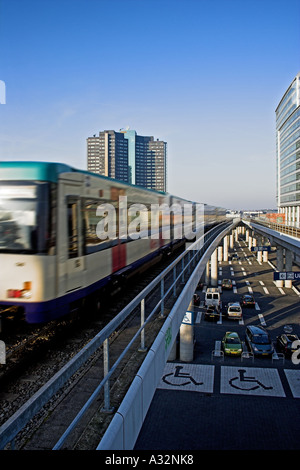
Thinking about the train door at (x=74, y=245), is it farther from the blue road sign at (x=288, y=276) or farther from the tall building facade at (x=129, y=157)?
the tall building facade at (x=129, y=157)

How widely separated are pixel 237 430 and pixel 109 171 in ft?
471

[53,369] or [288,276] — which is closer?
[53,369]

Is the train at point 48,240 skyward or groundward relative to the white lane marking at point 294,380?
skyward

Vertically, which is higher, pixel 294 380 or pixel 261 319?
pixel 261 319

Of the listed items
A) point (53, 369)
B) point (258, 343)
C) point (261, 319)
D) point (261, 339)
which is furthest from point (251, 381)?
point (53, 369)

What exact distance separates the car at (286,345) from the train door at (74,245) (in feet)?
58.8

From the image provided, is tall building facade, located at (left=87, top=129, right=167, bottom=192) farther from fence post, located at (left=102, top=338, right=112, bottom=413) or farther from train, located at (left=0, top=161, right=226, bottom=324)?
fence post, located at (left=102, top=338, right=112, bottom=413)

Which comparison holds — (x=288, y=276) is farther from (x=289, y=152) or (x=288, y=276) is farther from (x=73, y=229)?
(x=289, y=152)

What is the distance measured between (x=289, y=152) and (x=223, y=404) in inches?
2663

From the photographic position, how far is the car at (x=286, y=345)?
21250 millimetres

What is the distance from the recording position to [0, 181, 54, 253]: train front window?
241 inches

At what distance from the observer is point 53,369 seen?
205 inches

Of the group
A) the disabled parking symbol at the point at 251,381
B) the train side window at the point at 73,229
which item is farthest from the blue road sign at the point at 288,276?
the train side window at the point at 73,229

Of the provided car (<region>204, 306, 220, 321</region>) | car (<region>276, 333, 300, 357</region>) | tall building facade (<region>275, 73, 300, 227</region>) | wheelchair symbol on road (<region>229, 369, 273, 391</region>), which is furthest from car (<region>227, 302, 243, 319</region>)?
tall building facade (<region>275, 73, 300, 227</region>)
